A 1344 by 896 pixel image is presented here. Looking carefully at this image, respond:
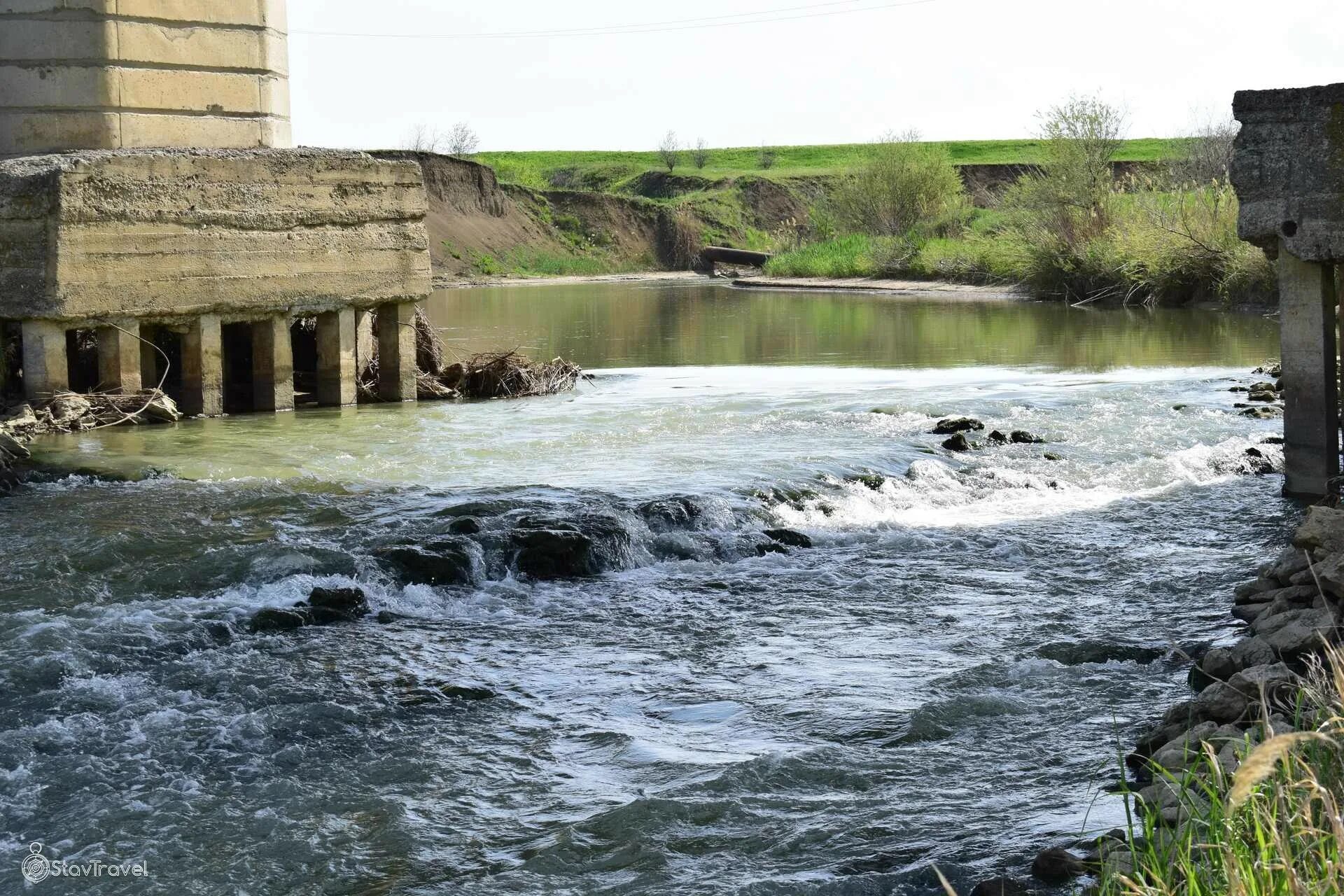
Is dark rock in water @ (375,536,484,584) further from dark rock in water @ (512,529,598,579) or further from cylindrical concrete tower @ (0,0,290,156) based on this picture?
cylindrical concrete tower @ (0,0,290,156)

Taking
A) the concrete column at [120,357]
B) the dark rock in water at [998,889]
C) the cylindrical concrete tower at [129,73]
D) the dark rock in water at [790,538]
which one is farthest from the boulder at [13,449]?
the dark rock in water at [998,889]

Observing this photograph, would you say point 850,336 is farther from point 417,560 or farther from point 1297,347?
point 417,560

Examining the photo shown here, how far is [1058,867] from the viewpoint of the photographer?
4.86 meters

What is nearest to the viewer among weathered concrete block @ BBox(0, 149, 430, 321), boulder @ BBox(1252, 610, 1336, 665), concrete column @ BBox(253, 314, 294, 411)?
boulder @ BBox(1252, 610, 1336, 665)

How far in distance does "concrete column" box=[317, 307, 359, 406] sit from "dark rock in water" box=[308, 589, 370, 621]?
7.67 m

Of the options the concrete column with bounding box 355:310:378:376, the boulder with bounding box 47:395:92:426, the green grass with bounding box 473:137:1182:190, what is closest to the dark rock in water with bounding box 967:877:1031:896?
the boulder with bounding box 47:395:92:426

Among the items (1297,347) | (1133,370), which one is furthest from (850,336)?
(1297,347)

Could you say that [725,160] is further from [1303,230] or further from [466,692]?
[466,692]

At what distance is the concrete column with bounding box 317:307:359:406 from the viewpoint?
1596 centimetres

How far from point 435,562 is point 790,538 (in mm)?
2523

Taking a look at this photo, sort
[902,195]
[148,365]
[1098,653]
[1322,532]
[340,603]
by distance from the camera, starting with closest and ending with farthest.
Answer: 1. [1098,653]
2. [1322,532]
3. [340,603]
4. [148,365]
5. [902,195]

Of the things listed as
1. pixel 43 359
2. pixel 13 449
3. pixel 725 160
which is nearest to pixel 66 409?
pixel 43 359

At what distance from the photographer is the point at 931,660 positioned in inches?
295

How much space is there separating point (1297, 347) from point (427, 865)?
808cm
